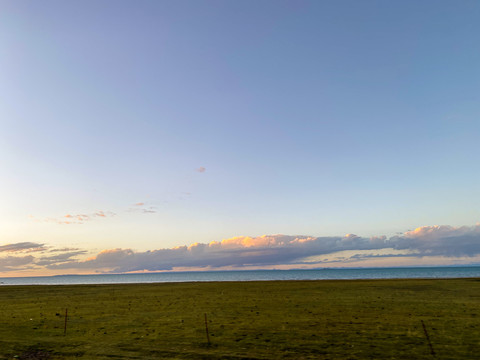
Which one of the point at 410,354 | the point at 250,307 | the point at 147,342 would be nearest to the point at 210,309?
the point at 250,307

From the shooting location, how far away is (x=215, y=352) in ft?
65.6

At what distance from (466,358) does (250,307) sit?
2539 cm

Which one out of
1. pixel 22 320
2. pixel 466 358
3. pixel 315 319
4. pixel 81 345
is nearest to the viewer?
pixel 466 358

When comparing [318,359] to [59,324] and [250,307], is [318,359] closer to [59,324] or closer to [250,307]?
[250,307]

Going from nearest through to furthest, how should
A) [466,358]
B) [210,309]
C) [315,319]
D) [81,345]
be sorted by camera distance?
1. [466,358]
2. [81,345]
3. [315,319]
4. [210,309]

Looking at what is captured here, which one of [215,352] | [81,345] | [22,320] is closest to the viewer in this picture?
[215,352]

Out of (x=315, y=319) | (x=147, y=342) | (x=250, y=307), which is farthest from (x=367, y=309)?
(x=147, y=342)

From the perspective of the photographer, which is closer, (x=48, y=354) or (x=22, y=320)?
(x=48, y=354)

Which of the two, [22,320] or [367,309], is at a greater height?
[22,320]

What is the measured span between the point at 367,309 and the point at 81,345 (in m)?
28.6

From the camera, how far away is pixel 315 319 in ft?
98.5

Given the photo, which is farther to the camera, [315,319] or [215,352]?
[315,319]

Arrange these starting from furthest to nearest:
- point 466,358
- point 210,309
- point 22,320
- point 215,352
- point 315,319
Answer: point 210,309 < point 22,320 < point 315,319 < point 215,352 < point 466,358

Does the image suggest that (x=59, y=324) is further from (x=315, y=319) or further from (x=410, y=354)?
(x=410, y=354)
